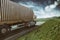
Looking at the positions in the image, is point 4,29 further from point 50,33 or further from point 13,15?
point 50,33

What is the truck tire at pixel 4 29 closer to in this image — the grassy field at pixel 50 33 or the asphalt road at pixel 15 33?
the asphalt road at pixel 15 33

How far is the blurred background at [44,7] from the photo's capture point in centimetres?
207

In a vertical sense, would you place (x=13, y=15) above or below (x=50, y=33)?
above

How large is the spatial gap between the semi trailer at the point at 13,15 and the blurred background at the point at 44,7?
6cm

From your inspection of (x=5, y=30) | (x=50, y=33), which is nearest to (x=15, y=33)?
(x=5, y=30)

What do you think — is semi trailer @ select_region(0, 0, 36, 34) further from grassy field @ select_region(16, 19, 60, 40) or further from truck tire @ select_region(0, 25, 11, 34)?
grassy field @ select_region(16, 19, 60, 40)

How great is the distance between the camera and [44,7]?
6.89ft

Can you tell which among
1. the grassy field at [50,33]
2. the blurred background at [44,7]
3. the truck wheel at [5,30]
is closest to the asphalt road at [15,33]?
the truck wheel at [5,30]

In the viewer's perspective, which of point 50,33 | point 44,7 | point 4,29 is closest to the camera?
point 50,33

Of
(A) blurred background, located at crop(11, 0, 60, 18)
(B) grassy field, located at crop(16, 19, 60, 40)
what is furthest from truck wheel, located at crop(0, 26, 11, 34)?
(B) grassy field, located at crop(16, 19, 60, 40)

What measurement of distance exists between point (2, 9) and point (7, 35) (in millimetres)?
309

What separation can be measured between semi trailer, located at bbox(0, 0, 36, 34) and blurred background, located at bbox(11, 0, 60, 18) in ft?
0.19

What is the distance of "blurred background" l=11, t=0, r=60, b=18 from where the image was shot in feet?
6.78

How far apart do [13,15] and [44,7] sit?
42 centimetres
